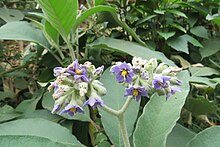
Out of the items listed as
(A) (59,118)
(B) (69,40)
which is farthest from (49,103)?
(B) (69,40)

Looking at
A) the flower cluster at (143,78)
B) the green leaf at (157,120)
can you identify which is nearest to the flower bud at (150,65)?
the flower cluster at (143,78)

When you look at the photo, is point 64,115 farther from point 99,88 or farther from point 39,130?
point 99,88

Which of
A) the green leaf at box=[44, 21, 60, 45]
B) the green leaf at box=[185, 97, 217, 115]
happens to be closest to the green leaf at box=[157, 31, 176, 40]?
the green leaf at box=[185, 97, 217, 115]

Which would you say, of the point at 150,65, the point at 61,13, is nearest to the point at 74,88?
the point at 150,65

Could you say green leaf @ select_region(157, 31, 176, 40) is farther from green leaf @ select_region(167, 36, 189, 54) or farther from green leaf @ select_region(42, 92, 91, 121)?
green leaf @ select_region(42, 92, 91, 121)

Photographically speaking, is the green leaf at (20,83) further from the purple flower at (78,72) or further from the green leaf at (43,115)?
the purple flower at (78,72)
